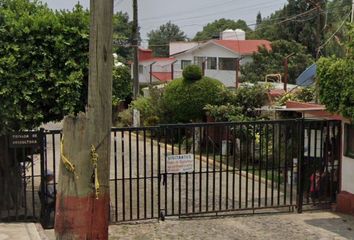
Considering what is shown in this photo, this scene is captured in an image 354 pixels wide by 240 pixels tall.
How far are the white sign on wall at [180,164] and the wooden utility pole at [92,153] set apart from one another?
4779 millimetres

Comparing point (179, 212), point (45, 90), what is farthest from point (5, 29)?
point (179, 212)

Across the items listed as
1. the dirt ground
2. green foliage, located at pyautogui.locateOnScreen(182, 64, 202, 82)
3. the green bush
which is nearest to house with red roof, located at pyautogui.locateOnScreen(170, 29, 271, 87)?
the green bush

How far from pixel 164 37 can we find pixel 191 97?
91.1 meters

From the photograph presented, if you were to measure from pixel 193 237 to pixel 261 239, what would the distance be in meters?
1.15

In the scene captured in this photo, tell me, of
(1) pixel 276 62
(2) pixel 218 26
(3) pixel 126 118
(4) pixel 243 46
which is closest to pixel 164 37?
(2) pixel 218 26

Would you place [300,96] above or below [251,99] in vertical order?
above

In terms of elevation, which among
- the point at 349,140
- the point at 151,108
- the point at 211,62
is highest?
the point at 211,62

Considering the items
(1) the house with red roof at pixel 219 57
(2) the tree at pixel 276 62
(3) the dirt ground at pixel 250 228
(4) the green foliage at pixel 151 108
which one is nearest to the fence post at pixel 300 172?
(3) the dirt ground at pixel 250 228

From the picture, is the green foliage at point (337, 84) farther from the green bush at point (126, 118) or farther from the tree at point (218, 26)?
the tree at point (218, 26)

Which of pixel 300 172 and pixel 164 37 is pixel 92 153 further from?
pixel 164 37

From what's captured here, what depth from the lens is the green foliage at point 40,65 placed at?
9.82 metres

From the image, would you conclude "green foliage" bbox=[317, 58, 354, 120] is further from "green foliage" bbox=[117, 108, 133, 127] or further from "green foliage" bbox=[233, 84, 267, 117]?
"green foliage" bbox=[117, 108, 133, 127]

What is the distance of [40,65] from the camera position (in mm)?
10062

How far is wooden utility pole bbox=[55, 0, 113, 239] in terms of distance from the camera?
18.9 feet
